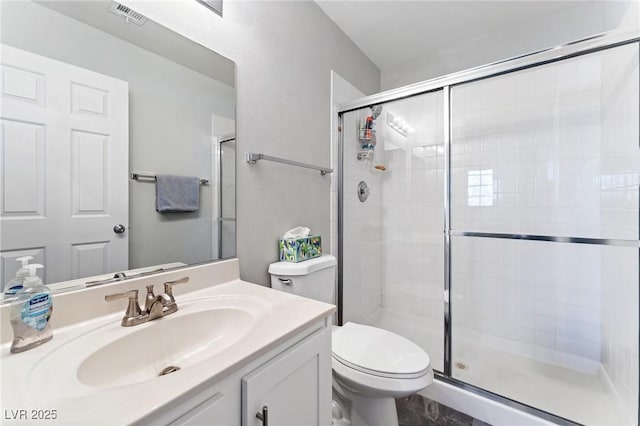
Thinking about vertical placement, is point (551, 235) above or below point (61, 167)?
below

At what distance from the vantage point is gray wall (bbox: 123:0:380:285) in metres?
1.16

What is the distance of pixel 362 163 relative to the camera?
2131 millimetres

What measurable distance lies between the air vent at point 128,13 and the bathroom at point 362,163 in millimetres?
21

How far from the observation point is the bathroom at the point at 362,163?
1230 mm

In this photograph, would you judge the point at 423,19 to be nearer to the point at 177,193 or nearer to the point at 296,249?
the point at 296,249

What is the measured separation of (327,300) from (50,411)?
3.81 feet

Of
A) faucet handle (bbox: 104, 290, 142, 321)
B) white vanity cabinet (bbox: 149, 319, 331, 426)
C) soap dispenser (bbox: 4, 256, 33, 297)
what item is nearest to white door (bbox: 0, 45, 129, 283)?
soap dispenser (bbox: 4, 256, 33, 297)

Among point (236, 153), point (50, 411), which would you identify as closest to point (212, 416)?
point (50, 411)

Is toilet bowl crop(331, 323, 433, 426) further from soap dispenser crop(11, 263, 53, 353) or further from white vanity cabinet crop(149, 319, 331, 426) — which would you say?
soap dispenser crop(11, 263, 53, 353)

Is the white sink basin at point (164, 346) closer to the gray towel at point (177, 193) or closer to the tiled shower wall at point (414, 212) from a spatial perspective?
the gray towel at point (177, 193)

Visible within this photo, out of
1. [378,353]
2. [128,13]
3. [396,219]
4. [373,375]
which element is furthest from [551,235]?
[128,13]

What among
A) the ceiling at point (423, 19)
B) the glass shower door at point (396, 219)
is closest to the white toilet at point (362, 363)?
the glass shower door at point (396, 219)

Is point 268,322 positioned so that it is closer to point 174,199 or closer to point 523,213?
point 174,199

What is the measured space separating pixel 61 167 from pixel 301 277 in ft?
3.11
